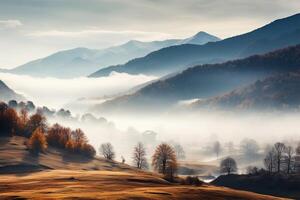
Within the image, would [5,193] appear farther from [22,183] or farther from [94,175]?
[94,175]

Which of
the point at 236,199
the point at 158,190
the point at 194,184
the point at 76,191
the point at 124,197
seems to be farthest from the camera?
the point at 194,184

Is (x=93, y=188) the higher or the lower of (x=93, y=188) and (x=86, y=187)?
the lower

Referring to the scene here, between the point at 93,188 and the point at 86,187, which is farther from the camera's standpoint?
Answer: the point at 86,187

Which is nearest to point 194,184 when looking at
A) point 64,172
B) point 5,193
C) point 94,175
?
point 94,175

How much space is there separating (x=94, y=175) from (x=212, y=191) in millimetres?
45435

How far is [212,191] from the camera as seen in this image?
160875 millimetres

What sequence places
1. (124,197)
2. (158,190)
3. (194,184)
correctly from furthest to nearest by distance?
(194,184) < (158,190) < (124,197)

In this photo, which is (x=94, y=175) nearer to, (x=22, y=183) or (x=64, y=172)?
(x=64, y=172)

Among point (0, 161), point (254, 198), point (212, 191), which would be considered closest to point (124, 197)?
point (212, 191)

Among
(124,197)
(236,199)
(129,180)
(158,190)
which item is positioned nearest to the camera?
(124,197)

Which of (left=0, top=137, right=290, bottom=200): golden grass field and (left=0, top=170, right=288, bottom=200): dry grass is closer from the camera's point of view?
(left=0, top=170, right=288, bottom=200): dry grass

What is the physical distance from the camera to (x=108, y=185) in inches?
6122

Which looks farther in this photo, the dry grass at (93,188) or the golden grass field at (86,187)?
the golden grass field at (86,187)

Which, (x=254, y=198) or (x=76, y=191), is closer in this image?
(x=76, y=191)
